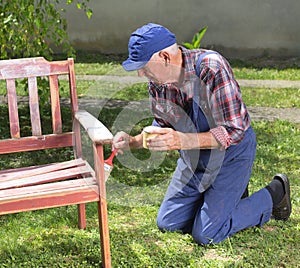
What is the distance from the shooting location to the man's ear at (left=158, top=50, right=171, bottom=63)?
3.15 m

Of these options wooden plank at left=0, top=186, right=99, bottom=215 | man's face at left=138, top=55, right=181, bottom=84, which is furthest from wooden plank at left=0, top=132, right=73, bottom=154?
man's face at left=138, top=55, right=181, bottom=84

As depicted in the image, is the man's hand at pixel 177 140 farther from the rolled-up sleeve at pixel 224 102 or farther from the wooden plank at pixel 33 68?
the wooden plank at pixel 33 68

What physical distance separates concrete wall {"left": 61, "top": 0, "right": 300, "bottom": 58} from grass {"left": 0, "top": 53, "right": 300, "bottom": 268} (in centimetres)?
539

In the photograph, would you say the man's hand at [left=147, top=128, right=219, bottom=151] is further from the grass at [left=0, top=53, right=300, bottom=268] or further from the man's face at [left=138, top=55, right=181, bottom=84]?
the grass at [left=0, top=53, right=300, bottom=268]

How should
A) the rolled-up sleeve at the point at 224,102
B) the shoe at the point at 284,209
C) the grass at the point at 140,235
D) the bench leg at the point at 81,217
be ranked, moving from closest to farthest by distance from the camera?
the rolled-up sleeve at the point at 224,102
the grass at the point at 140,235
the bench leg at the point at 81,217
the shoe at the point at 284,209

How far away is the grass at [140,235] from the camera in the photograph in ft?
11.5

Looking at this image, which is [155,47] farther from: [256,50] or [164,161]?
[256,50]

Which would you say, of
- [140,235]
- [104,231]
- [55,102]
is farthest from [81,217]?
[55,102]

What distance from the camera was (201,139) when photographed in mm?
3242

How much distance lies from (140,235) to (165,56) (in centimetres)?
123

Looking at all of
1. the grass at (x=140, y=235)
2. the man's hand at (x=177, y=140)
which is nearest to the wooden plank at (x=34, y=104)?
the grass at (x=140, y=235)

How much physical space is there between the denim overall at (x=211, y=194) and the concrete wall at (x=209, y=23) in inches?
271

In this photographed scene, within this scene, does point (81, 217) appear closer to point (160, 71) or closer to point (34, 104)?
point (34, 104)

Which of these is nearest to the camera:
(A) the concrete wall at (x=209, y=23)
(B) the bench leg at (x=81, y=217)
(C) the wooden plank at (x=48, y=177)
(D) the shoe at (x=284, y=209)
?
(C) the wooden plank at (x=48, y=177)
